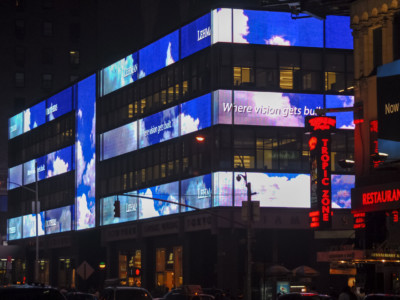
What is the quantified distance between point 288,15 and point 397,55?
1209 inches

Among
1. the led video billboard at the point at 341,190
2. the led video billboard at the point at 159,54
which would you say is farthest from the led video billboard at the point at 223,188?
the led video billboard at the point at 159,54

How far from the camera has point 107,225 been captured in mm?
80875

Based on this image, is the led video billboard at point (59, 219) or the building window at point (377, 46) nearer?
the building window at point (377, 46)

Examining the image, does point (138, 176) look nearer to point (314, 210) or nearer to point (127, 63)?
point (127, 63)

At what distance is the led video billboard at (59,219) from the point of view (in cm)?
8981

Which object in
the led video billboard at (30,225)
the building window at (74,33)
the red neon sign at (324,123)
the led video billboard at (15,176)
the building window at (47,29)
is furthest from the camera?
the building window at (74,33)

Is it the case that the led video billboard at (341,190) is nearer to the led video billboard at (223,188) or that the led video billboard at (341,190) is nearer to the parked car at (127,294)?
the led video billboard at (223,188)

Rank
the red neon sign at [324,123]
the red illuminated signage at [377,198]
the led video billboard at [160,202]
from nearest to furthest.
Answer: the red illuminated signage at [377,198] → the red neon sign at [324,123] → the led video billboard at [160,202]

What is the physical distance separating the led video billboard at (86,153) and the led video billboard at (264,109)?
23.5 metres

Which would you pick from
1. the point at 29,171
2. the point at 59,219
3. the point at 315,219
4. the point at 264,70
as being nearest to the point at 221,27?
the point at 264,70

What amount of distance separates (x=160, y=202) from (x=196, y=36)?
1347 cm

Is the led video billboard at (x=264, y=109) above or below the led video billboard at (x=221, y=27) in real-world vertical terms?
below

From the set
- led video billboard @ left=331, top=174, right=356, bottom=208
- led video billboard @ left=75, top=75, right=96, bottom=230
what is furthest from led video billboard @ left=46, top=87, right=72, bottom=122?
→ led video billboard @ left=331, top=174, right=356, bottom=208

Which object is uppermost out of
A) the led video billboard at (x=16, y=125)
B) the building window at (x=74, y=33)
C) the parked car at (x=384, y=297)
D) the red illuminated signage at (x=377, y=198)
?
the building window at (x=74, y=33)
